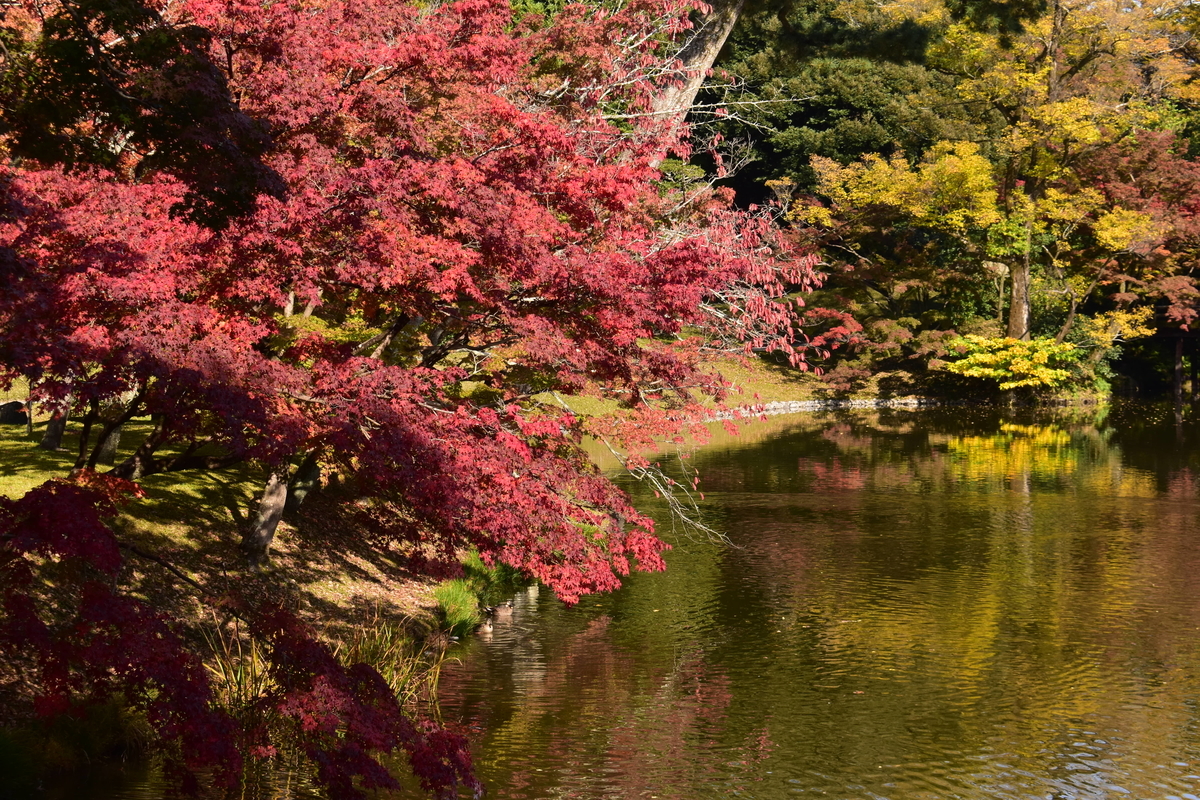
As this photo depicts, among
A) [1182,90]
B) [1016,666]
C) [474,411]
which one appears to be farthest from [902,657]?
[1182,90]

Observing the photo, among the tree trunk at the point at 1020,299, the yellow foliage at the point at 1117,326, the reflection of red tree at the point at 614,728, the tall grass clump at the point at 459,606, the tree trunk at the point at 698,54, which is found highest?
the tree trunk at the point at 698,54

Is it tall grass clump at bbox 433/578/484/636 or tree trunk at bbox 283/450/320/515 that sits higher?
tree trunk at bbox 283/450/320/515

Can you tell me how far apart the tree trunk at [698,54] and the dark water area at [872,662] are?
701cm

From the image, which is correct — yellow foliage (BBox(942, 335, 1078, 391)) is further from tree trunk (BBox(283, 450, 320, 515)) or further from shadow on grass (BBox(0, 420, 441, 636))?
tree trunk (BBox(283, 450, 320, 515))

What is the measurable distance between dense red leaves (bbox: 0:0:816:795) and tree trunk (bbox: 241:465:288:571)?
107cm

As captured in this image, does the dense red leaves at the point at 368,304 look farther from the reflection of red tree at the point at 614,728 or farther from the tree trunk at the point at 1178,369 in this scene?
the tree trunk at the point at 1178,369

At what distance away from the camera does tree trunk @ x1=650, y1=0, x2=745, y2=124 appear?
19719mm

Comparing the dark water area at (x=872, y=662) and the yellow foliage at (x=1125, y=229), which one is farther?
the yellow foliage at (x=1125, y=229)

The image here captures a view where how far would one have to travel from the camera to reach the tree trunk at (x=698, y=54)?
1972 cm

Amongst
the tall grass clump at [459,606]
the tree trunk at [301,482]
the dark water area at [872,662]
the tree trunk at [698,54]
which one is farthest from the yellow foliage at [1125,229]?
the tree trunk at [301,482]

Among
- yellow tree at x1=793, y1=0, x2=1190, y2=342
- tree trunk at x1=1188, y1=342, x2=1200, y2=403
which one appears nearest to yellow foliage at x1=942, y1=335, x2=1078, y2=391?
yellow tree at x1=793, y1=0, x2=1190, y2=342

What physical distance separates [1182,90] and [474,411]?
37497 millimetres

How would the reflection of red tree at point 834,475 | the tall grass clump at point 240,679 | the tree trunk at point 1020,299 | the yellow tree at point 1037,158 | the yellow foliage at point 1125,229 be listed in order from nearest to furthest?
1. the tall grass clump at point 240,679
2. the reflection of red tree at point 834,475
3. the yellow tree at point 1037,158
4. the yellow foliage at point 1125,229
5. the tree trunk at point 1020,299

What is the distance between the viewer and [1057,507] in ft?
65.4
